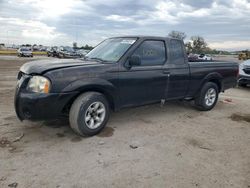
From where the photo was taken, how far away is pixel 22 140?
4.66m

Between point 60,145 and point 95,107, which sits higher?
point 95,107

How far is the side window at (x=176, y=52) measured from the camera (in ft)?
20.3

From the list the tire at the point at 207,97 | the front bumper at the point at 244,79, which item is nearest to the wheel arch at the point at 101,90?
the tire at the point at 207,97

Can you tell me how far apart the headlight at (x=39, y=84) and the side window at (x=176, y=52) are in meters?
2.92

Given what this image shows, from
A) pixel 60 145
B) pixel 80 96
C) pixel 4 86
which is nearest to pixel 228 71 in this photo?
pixel 80 96

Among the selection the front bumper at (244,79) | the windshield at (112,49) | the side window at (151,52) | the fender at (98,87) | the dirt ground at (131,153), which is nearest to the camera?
the dirt ground at (131,153)

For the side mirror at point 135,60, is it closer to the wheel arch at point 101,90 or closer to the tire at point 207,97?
the wheel arch at point 101,90

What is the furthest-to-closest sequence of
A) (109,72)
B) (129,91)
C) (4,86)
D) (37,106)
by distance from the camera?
(4,86)
(129,91)
(109,72)
(37,106)

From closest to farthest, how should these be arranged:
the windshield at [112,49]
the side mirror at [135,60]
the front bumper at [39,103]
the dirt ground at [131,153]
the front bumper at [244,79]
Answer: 1. the dirt ground at [131,153]
2. the front bumper at [39,103]
3. the side mirror at [135,60]
4. the windshield at [112,49]
5. the front bumper at [244,79]

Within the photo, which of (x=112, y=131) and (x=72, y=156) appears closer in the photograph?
(x=72, y=156)

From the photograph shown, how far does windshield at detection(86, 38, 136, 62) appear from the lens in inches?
213

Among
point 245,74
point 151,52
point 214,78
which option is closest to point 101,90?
point 151,52

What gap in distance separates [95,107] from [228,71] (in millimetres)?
4397

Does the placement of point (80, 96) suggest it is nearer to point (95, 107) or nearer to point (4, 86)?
point (95, 107)
